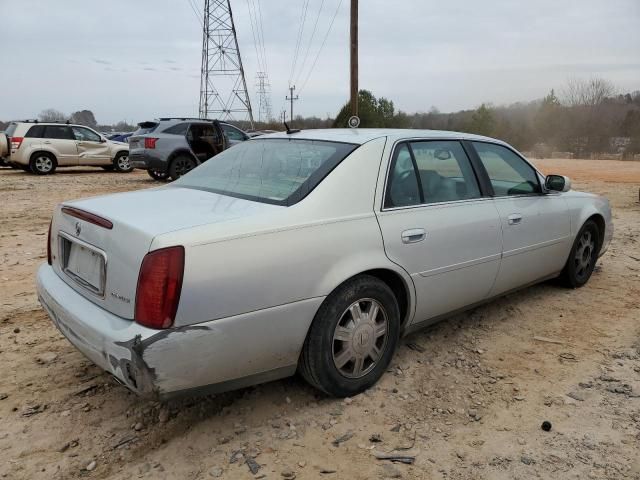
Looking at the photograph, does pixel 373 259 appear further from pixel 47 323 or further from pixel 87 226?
pixel 47 323

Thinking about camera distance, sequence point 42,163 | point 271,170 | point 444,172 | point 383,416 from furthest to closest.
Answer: point 42,163 → point 444,172 → point 271,170 → point 383,416

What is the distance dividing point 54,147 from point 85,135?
1.01 metres

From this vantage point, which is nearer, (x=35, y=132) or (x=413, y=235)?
(x=413, y=235)

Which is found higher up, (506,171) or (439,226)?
(506,171)

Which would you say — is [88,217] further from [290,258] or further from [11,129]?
[11,129]

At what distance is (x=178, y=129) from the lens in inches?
518

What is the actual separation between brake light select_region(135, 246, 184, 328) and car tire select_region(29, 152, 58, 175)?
15.4 m

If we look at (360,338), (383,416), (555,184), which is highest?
(555,184)

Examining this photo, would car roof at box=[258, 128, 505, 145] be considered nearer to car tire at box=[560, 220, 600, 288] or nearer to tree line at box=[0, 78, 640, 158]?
car tire at box=[560, 220, 600, 288]

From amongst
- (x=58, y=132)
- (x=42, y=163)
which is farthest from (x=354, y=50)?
(x=42, y=163)

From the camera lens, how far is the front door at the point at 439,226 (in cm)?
301

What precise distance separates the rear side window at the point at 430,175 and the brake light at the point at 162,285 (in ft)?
4.32

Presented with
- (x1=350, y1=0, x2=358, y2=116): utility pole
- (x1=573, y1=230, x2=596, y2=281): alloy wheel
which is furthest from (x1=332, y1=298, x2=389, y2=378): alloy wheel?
(x1=350, y1=0, x2=358, y2=116): utility pole

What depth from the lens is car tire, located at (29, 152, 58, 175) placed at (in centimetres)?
1529
